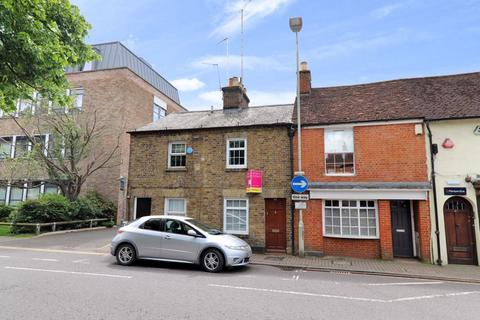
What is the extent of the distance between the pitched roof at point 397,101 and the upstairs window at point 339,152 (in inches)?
22.5

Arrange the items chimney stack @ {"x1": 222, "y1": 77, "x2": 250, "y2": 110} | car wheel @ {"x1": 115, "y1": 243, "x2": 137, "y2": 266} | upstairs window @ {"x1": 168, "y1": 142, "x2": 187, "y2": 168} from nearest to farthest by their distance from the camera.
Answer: car wheel @ {"x1": 115, "y1": 243, "x2": 137, "y2": 266}, upstairs window @ {"x1": 168, "y1": 142, "x2": 187, "y2": 168}, chimney stack @ {"x1": 222, "y1": 77, "x2": 250, "y2": 110}

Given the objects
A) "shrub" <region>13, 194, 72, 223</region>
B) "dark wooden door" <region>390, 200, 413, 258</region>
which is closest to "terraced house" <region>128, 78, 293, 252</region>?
"dark wooden door" <region>390, 200, 413, 258</region>

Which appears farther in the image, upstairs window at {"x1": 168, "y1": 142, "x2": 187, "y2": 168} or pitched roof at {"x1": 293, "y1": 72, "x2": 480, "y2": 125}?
upstairs window at {"x1": 168, "y1": 142, "x2": 187, "y2": 168}

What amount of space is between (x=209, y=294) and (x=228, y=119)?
9.88 metres

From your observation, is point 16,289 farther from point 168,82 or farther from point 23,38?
point 168,82

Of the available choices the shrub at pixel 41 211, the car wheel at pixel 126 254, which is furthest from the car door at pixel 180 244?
the shrub at pixel 41 211

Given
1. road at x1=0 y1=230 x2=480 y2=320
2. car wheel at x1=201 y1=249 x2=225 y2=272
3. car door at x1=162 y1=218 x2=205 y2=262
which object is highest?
car door at x1=162 y1=218 x2=205 y2=262

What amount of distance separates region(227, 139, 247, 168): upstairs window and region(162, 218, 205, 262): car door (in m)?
4.82

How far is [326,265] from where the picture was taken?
10.4 metres

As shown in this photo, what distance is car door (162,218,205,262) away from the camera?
29.8ft

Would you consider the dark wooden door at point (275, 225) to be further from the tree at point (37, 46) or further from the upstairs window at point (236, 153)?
the tree at point (37, 46)

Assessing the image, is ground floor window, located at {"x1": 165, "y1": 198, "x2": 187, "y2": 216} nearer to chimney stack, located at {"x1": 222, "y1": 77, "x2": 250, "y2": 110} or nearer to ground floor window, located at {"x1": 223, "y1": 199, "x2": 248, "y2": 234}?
ground floor window, located at {"x1": 223, "y1": 199, "x2": 248, "y2": 234}

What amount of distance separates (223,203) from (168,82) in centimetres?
2531

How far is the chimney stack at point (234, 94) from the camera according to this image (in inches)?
640
